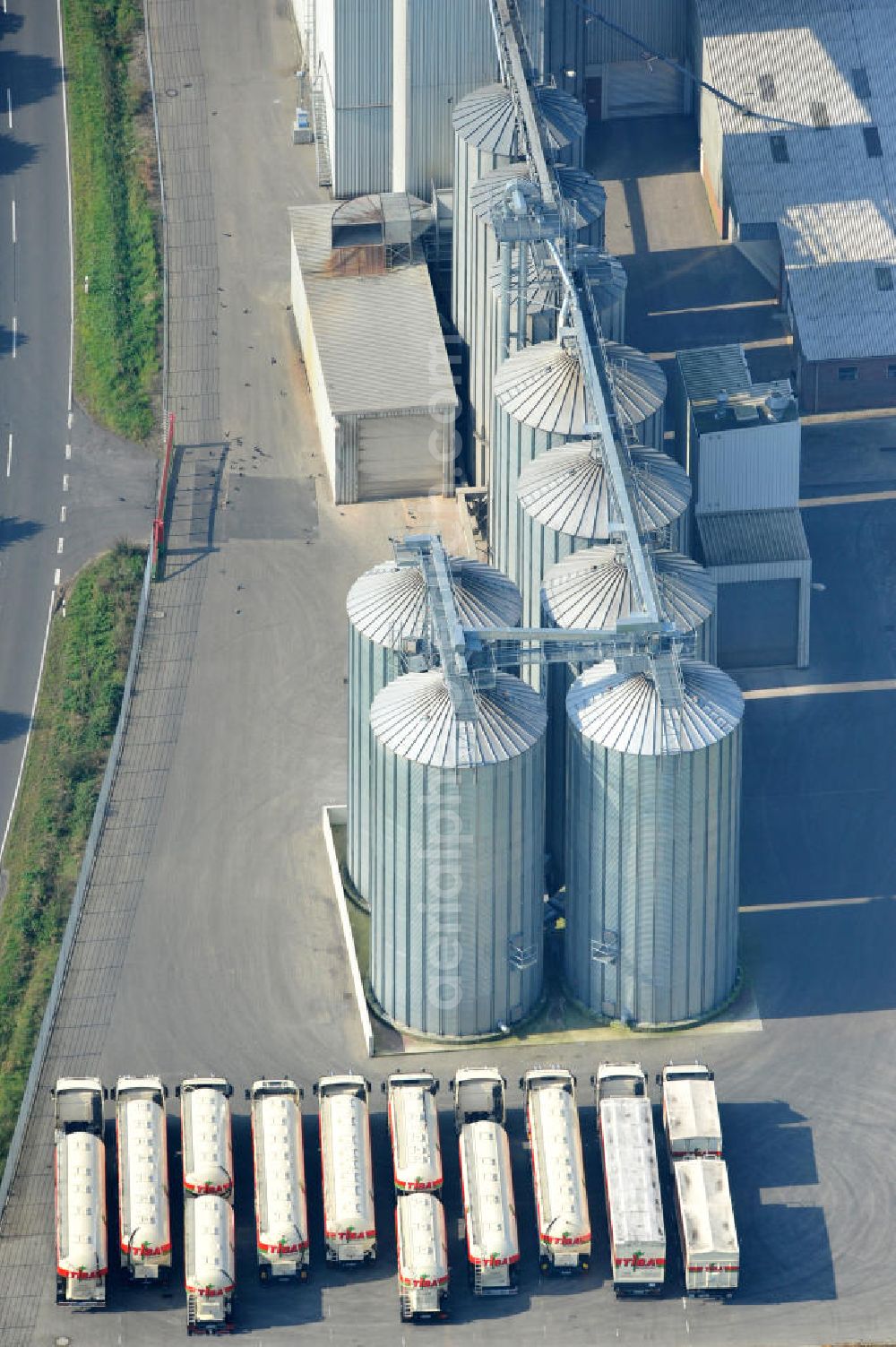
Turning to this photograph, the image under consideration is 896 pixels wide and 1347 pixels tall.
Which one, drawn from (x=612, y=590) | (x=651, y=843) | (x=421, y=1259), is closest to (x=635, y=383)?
(x=612, y=590)

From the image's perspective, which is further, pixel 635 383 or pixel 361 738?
pixel 635 383

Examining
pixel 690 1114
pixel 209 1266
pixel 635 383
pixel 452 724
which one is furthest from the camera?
pixel 635 383

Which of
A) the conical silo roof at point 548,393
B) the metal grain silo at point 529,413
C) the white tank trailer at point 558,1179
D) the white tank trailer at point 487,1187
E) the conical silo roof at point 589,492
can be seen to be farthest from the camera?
the metal grain silo at point 529,413

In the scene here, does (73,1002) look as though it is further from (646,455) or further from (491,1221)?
(646,455)

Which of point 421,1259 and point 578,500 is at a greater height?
point 578,500

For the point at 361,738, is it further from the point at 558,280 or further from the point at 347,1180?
the point at 558,280

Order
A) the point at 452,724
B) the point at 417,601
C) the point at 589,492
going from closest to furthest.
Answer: the point at 452,724
the point at 417,601
the point at 589,492

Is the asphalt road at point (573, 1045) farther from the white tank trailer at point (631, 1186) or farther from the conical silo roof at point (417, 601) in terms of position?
the conical silo roof at point (417, 601)

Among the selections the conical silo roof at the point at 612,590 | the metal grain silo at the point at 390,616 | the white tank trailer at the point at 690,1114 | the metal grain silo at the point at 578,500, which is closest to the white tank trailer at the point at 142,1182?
the metal grain silo at the point at 390,616
